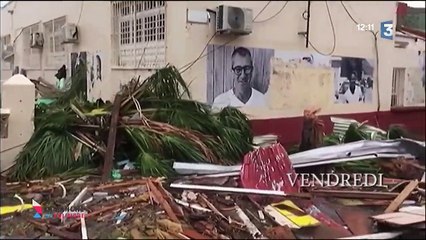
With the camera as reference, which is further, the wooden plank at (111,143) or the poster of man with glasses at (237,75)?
the poster of man with glasses at (237,75)

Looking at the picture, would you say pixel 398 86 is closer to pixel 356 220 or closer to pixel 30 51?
pixel 356 220

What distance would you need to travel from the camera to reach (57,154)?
5.74 m

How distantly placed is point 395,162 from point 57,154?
465 centimetres

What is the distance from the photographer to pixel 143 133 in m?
6.02

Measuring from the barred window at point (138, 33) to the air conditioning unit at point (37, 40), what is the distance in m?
2.85

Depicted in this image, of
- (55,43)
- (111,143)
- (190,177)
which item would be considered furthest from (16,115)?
(55,43)

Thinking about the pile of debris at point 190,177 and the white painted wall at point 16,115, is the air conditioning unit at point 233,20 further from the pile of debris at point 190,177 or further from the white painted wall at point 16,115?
the white painted wall at point 16,115

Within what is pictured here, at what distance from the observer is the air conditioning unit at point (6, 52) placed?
959 cm

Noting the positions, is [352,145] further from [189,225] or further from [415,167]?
[189,225]

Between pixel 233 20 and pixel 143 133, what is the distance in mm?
2611

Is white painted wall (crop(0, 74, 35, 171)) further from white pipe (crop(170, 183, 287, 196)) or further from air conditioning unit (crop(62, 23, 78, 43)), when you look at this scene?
air conditioning unit (crop(62, 23, 78, 43))

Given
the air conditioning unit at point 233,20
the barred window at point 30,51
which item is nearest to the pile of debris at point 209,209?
the air conditioning unit at point 233,20

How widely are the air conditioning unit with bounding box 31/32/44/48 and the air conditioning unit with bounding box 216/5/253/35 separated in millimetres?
4984

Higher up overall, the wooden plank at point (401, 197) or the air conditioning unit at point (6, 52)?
the air conditioning unit at point (6, 52)
